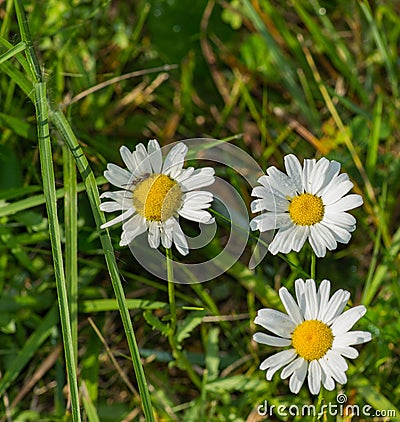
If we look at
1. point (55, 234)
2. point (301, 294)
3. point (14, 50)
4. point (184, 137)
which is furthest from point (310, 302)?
point (184, 137)

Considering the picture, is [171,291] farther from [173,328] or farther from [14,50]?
[14,50]

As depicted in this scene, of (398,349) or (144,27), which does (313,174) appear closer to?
(398,349)

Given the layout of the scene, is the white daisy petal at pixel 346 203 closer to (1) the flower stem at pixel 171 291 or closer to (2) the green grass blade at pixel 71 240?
(1) the flower stem at pixel 171 291

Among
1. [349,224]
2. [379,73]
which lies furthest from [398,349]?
[379,73]

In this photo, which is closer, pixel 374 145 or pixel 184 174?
pixel 184 174

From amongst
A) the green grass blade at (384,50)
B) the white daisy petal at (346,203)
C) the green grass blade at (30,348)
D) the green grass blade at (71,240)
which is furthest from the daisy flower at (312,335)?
the green grass blade at (384,50)

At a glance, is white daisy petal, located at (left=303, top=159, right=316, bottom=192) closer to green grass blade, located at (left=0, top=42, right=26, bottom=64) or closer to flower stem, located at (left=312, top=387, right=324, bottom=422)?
flower stem, located at (left=312, top=387, right=324, bottom=422)

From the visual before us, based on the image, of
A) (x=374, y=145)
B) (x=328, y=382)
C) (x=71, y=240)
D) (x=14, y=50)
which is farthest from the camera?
(x=374, y=145)

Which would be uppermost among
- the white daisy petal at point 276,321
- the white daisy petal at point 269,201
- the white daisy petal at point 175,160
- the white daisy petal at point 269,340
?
the white daisy petal at point 175,160
